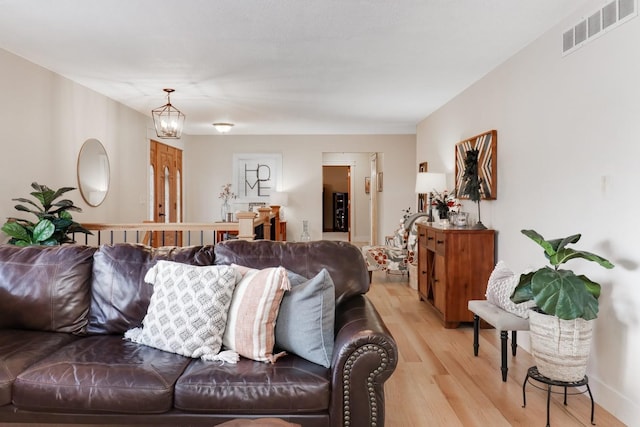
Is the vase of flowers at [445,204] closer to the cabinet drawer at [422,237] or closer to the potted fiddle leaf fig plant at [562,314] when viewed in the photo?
the cabinet drawer at [422,237]

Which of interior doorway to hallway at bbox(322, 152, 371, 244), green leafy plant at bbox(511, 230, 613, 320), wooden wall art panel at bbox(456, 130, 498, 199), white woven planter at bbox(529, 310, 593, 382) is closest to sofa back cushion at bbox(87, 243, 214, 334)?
green leafy plant at bbox(511, 230, 613, 320)

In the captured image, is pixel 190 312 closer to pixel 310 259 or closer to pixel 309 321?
pixel 309 321

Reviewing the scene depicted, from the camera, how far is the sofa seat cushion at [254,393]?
6.40ft

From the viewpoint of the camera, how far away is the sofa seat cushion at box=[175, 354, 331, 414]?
6.40ft

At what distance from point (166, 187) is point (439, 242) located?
5180 millimetres

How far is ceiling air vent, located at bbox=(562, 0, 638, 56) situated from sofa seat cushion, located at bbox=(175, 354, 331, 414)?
2479 millimetres

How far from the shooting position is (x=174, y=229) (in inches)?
175

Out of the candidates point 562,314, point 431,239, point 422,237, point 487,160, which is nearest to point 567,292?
point 562,314

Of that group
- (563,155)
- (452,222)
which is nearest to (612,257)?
(563,155)

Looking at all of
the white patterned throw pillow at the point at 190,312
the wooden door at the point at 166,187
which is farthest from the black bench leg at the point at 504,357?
the wooden door at the point at 166,187

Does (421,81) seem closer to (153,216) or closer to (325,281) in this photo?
(325,281)

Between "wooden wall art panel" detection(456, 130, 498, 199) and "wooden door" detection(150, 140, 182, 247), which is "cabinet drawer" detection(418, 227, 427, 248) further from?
"wooden door" detection(150, 140, 182, 247)

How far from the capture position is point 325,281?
225cm

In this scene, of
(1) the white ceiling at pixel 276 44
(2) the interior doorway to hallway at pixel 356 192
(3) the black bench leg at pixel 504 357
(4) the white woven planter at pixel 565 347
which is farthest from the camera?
(2) the interior doorway to hallway at pixel 356 192
